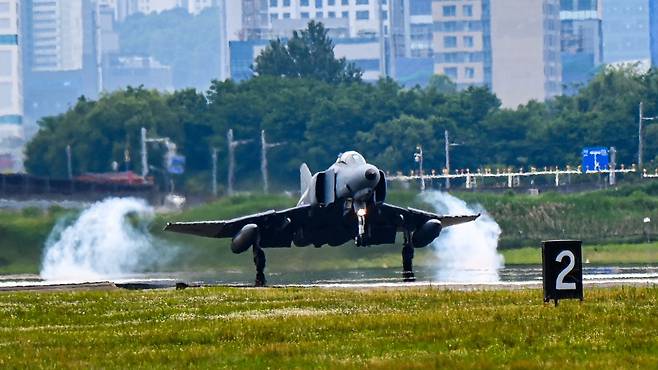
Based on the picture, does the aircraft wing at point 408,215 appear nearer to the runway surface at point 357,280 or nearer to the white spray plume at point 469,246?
the runway surface at point 357,280

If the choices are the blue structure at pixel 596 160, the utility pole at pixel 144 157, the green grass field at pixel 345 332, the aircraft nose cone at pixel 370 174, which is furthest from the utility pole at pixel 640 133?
the green grass field at pixel 345 332

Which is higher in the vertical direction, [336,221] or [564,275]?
[564,275]

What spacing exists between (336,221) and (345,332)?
31.6 metres

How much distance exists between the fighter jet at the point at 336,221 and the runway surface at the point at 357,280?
1.51 meters

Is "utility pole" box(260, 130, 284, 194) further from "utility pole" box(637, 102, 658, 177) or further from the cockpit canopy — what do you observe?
the cockpit canopy

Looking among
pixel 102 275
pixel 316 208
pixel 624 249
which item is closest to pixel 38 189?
pixel 102 275

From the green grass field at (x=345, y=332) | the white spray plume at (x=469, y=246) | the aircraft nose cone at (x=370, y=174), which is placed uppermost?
the aircraft nose cone at (x=370, y=174)

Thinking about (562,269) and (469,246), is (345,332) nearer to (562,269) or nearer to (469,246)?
(562,269)

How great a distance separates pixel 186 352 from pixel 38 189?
75.6 meters

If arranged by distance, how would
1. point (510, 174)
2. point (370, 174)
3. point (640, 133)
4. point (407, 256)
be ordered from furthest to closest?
1. point (640, 133)
2. point (510, 174)
3. point (407, 256)
4. point (370, 174)

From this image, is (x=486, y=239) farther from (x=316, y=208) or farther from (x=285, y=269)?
(x=316, y=208)

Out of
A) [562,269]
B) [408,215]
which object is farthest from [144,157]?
[562,269]

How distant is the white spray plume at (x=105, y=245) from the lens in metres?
86.8

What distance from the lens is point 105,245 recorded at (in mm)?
89875
